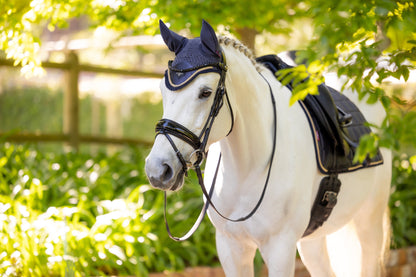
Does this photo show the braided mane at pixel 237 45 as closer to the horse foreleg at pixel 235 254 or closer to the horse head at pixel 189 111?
the horse head at pixel 189 111

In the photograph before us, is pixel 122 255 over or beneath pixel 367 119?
beneath

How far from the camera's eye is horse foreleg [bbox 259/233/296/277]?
2.44 meters

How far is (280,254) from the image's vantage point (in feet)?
8.02

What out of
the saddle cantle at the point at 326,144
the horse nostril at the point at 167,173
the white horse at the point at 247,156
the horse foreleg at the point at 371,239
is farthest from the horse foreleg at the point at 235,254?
the horse foreleg at the point at 371,239

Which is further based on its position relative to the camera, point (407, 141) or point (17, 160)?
point (17, 160)

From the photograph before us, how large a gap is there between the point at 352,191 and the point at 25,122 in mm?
6029

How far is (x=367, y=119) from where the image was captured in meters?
3.54

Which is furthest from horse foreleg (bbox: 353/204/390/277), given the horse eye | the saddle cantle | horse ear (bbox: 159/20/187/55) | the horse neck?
horse ear (bbox: 159/20/187/55)

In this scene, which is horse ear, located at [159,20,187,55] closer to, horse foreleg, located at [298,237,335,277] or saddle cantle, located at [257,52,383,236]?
saddle cantle, located at [257,52,383,236]

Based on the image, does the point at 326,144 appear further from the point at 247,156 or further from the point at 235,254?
the point at 235,254

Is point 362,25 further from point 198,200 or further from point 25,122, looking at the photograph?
point 25,122

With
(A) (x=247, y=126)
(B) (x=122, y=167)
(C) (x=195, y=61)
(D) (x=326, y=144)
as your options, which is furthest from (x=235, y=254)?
(B) (x=122, y=167)

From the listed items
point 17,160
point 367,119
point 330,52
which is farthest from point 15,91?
point 330,52

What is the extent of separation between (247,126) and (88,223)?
2318mm
